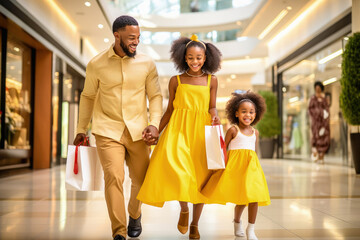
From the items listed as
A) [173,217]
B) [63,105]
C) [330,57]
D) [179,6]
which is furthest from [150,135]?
[179,6]

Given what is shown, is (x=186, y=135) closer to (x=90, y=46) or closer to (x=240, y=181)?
(x=240, y=181)

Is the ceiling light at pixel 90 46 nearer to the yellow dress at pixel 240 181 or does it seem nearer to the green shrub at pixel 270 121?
the green shrub at pixel 270 121

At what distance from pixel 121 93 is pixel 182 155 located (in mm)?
616

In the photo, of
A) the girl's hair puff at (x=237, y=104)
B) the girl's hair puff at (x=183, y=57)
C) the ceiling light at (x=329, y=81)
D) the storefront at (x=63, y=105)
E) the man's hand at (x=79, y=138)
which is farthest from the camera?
the storefront at (x=63, y=105)

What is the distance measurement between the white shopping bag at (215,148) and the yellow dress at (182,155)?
102 millimetres

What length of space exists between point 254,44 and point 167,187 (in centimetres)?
1717

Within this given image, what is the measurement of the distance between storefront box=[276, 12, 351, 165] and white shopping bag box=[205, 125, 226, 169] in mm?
8712

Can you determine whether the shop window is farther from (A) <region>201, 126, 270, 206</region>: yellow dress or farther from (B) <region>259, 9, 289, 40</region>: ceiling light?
(B) <region>259, 9, 289, 40</region>: ceiling light

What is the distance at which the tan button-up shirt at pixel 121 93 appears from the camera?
2.98m

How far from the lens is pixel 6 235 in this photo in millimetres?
3104

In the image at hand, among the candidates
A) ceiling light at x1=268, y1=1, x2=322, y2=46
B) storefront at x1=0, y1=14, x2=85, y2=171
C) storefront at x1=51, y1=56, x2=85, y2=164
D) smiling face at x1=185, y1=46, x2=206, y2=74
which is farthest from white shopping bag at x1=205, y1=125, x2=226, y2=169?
ceiling light at x1=268, y1=1, x2=322, y2=46

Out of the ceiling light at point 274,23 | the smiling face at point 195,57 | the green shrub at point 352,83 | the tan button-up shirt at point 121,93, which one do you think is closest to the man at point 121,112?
the tan button-up shirt at point 121,93

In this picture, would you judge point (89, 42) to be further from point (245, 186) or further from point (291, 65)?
point (245, 186)

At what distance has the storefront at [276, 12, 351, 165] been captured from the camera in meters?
11.8
